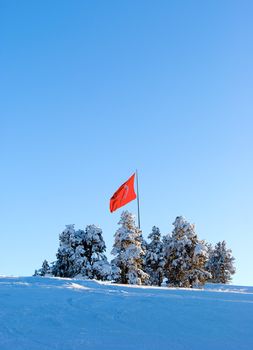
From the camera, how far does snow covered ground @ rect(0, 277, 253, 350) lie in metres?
9.90

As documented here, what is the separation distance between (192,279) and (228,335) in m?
40.0

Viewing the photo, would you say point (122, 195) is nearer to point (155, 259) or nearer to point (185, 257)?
point (185, 257)

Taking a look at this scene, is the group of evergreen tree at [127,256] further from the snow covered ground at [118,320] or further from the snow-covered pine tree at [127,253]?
the snow covered ground at [118,320]

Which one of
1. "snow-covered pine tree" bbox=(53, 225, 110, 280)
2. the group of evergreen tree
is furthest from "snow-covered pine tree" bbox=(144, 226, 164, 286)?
"snow-covered pine tree" bbox=(53, 225, 110, 280)

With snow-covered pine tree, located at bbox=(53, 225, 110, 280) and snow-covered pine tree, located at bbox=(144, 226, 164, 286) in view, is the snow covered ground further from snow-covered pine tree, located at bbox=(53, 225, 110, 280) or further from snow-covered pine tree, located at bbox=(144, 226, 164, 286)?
snow-covered pine tree, located at bbox=(144, 226, 164, 286)

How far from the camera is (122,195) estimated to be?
1754 inches

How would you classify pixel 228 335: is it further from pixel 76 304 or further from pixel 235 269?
pixel 235 269

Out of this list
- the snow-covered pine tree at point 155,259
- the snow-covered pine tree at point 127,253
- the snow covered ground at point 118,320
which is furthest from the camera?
the snow-covered pine tree at point 155,259

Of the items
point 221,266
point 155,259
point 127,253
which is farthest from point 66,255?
point 221,266

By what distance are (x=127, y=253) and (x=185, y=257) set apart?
24.7 ft

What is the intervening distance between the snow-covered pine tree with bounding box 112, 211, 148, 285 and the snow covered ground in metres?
31.5

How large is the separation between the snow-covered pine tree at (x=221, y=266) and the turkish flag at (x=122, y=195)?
33.9 m

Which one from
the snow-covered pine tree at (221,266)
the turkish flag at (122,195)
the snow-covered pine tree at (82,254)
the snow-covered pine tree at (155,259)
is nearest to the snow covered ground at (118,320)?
→ the turkish flag at (122,195)

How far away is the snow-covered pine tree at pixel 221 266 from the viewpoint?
72438 millimetres
